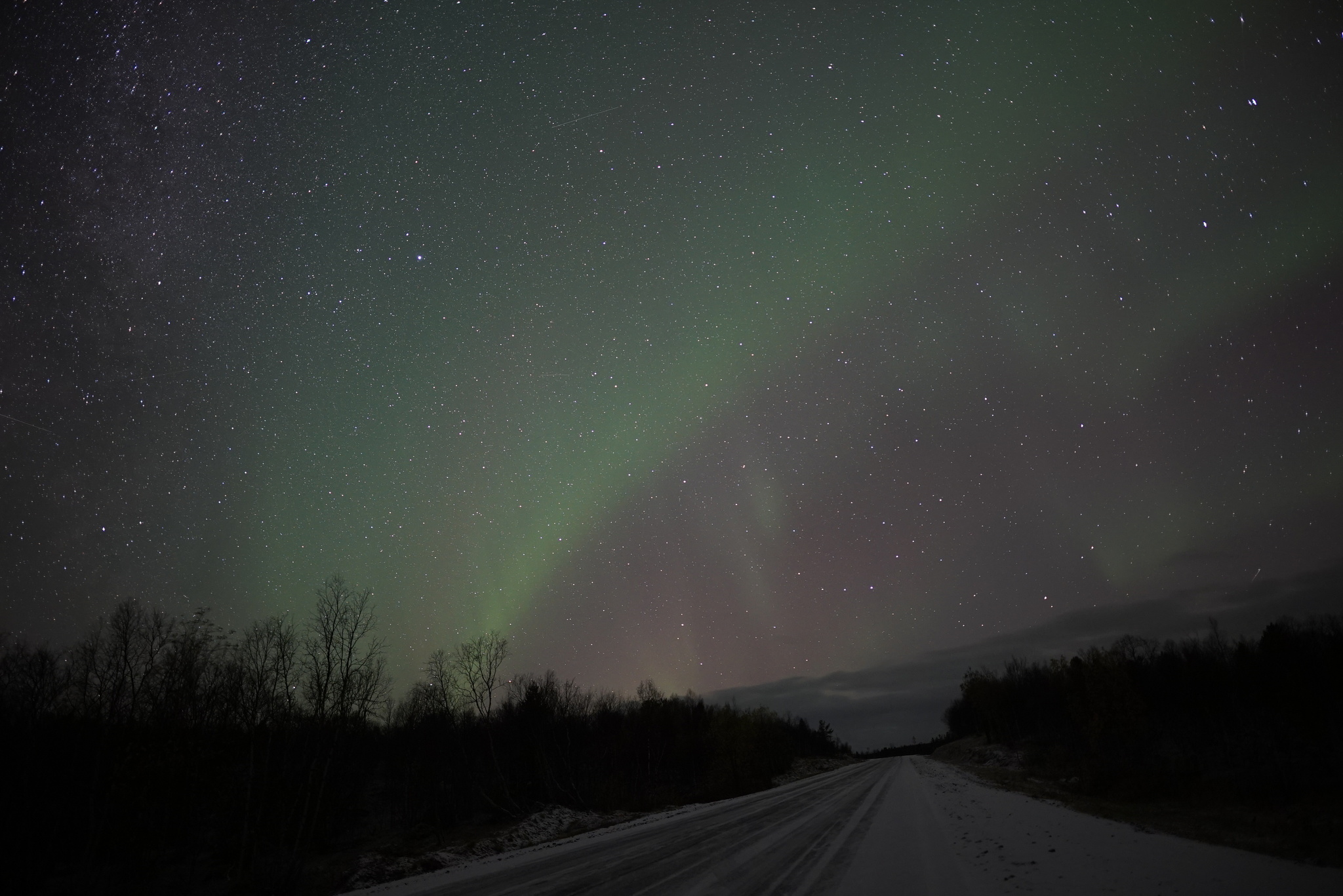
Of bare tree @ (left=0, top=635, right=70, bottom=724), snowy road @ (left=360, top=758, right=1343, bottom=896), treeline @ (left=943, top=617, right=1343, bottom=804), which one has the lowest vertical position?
treeline @ (left=943, top=617, right=1343, bottom=804)

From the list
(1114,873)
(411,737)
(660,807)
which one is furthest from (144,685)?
(1114,873)

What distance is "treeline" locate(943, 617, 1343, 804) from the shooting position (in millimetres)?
35906

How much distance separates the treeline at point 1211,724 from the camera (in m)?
35.9

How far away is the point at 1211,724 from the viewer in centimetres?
7162

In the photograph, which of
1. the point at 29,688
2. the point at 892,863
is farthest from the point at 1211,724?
the point at 29,688

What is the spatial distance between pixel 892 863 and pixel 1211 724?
84.8 meters

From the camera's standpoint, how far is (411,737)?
261 ft

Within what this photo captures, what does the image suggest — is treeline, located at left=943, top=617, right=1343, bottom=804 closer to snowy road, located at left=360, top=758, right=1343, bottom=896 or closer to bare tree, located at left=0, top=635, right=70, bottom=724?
snowy road, located at left=360, top=758, right=1343, bottom=896

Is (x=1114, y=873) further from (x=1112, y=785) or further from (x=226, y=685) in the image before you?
(x=226, y=685)

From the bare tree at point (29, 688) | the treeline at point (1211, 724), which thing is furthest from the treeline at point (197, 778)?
the treeline at point (1211, 724)

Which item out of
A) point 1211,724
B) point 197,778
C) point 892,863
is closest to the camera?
point 892,863

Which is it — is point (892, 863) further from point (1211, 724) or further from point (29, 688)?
point (1211, 724)

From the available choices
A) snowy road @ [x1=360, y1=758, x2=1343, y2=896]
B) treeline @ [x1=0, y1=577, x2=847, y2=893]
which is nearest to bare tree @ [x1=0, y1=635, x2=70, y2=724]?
treeline @ [x1=0, y1=577, x2=847, y2=893]

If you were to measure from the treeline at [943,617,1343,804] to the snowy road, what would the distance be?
62.1ft
